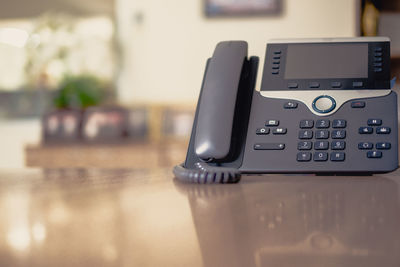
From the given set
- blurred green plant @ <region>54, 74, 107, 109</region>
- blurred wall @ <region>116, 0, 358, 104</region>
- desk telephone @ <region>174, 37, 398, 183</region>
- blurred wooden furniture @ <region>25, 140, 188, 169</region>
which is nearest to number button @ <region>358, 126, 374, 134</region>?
desk telephone @ <region>174, 37, 398, 183</region>

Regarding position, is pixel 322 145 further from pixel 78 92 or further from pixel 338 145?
pixel 78 92

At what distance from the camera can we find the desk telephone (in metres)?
0.56

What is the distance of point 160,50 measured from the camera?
299cm

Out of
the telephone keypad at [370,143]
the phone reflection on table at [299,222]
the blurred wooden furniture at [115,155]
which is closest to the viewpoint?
the phone reflection on table at [299,222]

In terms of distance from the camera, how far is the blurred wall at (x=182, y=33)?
288 cm

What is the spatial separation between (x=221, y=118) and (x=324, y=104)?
14 cm

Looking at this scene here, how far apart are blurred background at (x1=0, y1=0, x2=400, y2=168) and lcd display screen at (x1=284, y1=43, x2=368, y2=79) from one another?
202 cm

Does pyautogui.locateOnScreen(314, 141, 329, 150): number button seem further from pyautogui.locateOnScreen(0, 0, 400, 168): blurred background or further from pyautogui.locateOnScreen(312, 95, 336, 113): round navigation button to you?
pyautogui.locateOnScreen(0, 0, 400, 168): blurred background

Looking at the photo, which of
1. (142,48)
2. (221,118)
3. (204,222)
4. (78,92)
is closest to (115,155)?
(78,92)

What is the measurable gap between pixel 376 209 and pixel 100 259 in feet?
0.83

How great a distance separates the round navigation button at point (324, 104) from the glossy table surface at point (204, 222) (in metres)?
0.09

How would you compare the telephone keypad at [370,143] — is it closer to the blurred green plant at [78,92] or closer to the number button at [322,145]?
the number button at [322,145]

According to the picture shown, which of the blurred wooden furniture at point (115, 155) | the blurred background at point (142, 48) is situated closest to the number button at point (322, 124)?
the blurred wooden furniture at point (115, 155)

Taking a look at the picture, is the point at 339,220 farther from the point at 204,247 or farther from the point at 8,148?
the point at 8,148
